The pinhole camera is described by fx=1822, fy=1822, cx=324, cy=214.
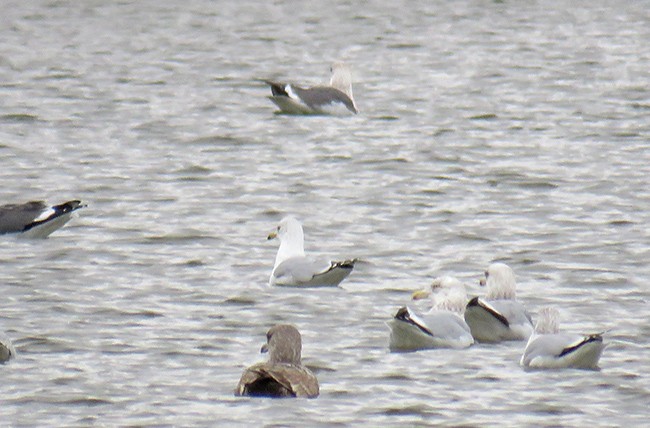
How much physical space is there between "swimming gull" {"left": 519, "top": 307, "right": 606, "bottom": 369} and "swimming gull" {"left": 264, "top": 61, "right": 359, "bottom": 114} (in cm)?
1250

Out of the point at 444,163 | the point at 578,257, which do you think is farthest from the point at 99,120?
the point at 578,257

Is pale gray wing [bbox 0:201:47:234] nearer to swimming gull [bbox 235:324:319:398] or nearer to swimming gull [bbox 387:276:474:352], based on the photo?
swimming gull [bbox 387:276:474:352]

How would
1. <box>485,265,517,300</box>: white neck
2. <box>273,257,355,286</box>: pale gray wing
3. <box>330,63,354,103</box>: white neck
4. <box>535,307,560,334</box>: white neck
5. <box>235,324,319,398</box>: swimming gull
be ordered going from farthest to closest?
1. <box>330,63,354,103</box>: white neck
2. <box>273,257,355,286</box>: pale gray wing
3. <box>485,265,517,300</box>: white neck
4. <box>535,307,560,334</box>: white neck
5. <box>235,324,319,398</box>: swimming gull

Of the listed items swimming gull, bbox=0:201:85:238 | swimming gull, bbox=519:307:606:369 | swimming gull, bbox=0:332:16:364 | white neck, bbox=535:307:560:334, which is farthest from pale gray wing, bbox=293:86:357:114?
swimming gull, bbox=519:307:606:369

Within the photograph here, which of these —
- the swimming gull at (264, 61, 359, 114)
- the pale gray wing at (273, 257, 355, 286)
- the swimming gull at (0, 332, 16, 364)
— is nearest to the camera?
the swimming gull at (0, 332, 16, 364)

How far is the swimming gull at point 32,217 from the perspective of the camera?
16562mm

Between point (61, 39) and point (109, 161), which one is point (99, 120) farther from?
point (61, 39)

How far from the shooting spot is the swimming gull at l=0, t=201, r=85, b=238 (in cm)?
1656

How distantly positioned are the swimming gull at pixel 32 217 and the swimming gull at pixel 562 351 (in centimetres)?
606

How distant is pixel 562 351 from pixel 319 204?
7196 mm

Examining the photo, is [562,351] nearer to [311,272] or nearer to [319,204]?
[311,272]

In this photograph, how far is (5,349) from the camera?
1187 centimetres

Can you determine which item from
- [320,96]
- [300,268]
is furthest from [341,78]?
[300,268]

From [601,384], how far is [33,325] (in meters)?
4.18
